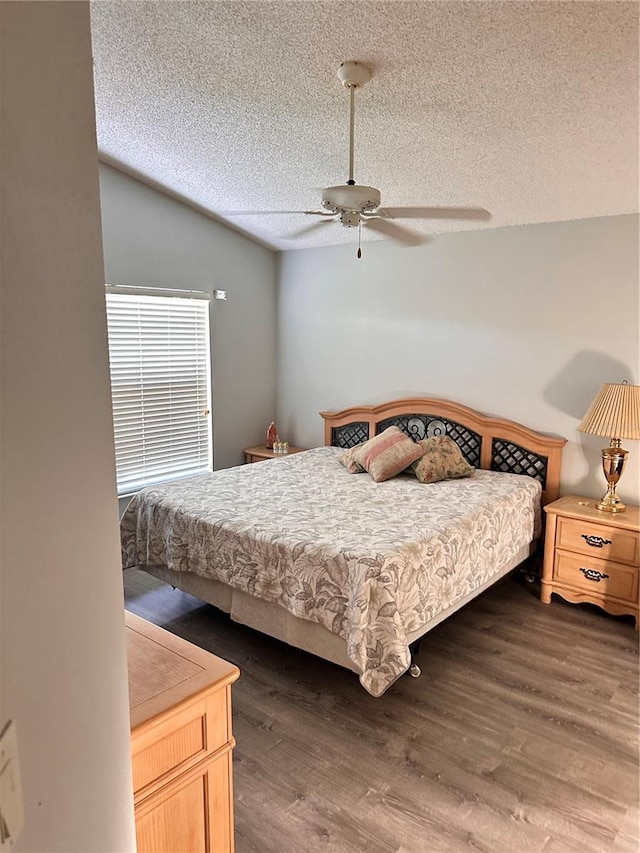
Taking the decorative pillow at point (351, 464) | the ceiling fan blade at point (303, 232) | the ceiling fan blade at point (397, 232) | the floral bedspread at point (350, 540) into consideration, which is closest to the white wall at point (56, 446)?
the floral bedspread at point (350, 540)

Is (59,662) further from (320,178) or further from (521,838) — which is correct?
(320,178)

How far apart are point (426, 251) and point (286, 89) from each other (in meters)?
2.14

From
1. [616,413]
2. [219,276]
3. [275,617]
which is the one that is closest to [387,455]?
[616,413]

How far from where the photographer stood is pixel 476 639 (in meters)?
3.25

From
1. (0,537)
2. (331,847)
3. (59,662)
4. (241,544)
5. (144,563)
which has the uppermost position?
(0,537)

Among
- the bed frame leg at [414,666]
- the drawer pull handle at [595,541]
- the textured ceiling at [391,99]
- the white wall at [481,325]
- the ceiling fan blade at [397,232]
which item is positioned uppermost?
the textured ceiling at [391,99]

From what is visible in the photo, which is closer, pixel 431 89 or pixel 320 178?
pixel 431 89

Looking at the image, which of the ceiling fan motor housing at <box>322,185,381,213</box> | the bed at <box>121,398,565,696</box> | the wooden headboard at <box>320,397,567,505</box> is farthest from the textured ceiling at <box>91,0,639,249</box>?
the bed at <box>121,398,565,696</box>

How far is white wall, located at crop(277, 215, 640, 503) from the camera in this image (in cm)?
→ 380

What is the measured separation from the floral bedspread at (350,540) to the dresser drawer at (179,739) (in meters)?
1.17

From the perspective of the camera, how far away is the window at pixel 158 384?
437cm

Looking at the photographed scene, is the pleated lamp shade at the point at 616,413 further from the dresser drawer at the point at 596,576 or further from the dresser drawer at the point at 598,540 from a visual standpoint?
the dresser drawer at the point at 596,576

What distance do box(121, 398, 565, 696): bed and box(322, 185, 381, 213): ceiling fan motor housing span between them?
1553mm

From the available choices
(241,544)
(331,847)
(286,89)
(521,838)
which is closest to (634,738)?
(521,838)
